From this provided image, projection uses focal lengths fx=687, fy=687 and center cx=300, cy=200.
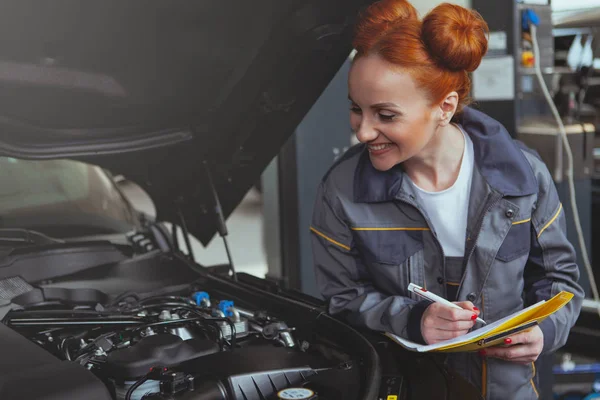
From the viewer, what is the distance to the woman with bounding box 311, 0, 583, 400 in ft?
4.42

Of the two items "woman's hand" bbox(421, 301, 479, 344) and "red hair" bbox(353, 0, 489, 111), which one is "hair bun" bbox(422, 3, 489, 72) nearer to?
"red hair" bbox(353, 0, 489, 111)

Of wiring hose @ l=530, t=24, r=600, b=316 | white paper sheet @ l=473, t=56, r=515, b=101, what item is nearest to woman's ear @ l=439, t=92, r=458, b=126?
white paper sheet @ l=473, t=56, r=515, b=101

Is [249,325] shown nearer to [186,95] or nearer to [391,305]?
[391,305]

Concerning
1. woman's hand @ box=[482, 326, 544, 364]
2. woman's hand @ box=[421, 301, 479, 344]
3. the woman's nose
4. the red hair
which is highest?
the red hair

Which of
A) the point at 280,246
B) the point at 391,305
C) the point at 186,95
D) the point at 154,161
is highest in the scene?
the point at 186,95

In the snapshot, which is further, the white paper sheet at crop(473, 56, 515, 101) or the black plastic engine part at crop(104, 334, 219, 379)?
the white paper sheet at crop(473, 56, 515, 101)

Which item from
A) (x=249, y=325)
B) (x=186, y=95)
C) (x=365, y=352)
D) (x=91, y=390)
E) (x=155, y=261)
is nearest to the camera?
(x=91, y=390)

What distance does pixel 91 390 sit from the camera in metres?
1.09

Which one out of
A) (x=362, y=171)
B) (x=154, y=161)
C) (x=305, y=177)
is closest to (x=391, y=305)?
(x=362, y=171)

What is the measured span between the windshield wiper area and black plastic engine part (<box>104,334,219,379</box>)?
27.9 inches

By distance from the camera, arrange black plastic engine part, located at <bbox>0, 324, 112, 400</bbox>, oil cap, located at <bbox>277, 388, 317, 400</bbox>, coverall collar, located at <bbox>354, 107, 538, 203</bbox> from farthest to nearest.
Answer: coverall collar, located at <bbox>354, 107, 538, 203</bbox> → oil cap, located at <bbox>277, 388, 317, 400</bbox> → black plastic engine part, located at <bbox>0, 324, 112, 400</bbox>

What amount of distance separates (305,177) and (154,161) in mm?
1288

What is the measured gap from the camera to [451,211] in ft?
4.86

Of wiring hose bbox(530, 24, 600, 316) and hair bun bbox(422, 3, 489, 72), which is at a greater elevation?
hair bun bbox(422, 3, 489, 72)
